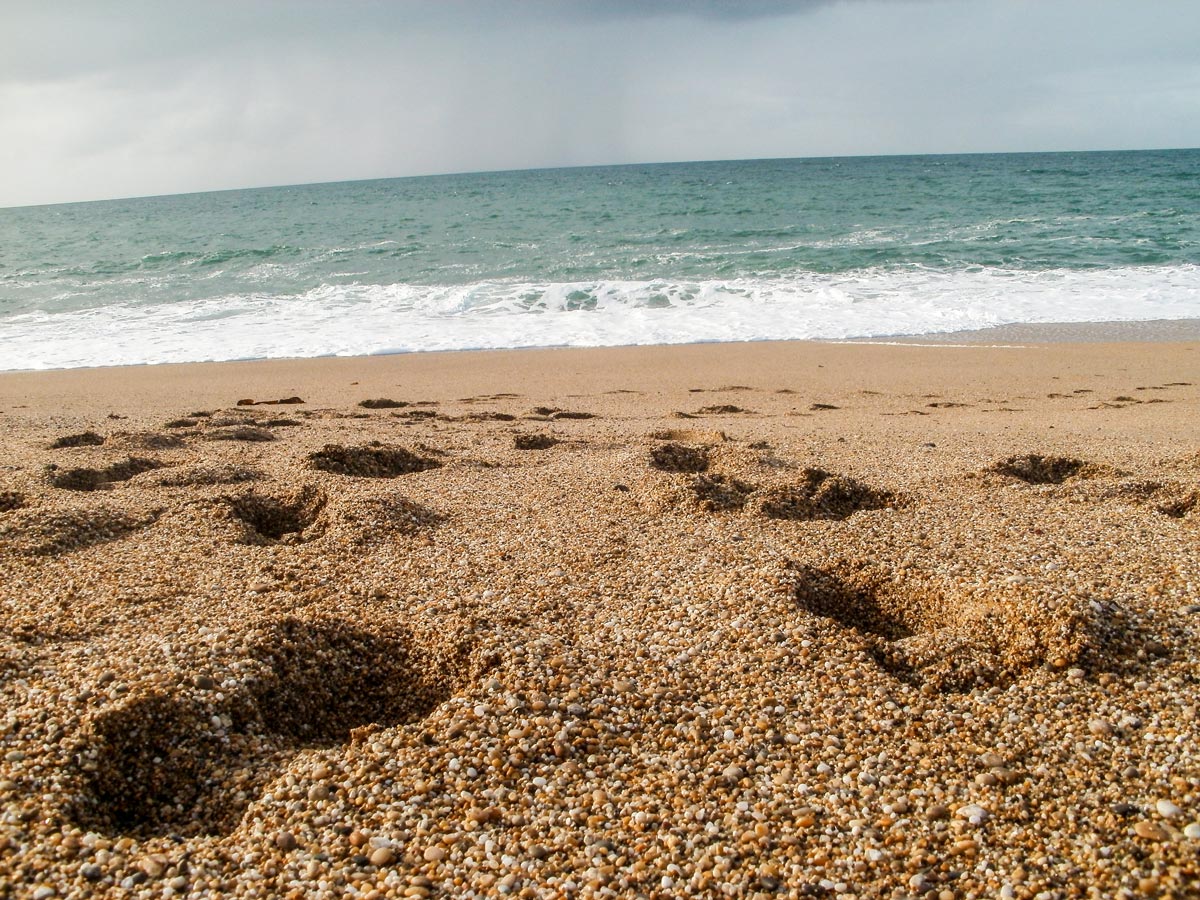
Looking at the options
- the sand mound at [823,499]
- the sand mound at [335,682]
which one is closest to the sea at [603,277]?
the sand mound at [823,499]

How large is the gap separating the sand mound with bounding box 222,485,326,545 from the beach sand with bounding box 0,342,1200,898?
2 centimetres

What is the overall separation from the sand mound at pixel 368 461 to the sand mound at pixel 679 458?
4.20ft

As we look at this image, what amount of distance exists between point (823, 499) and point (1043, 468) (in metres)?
1.40

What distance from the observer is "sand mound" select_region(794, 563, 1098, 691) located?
7.70 feet

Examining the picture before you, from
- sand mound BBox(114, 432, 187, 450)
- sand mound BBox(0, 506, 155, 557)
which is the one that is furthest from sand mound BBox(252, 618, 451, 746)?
sand mound BBox(114, 432, 187, 450)

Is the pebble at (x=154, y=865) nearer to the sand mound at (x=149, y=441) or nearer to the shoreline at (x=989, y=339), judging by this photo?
the sand mound at (x=149, y=441)

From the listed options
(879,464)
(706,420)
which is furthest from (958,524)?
(706,420)

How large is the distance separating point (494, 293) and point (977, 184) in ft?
102

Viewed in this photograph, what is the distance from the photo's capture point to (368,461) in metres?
4.48

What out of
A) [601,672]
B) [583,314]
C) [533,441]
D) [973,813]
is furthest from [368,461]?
[583,314]

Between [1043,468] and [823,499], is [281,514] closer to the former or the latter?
[823,499]

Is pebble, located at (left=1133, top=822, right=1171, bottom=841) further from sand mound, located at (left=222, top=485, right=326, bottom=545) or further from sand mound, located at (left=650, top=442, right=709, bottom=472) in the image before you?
sand mound, located at (left=222, top=485, right=326, bottom=545)

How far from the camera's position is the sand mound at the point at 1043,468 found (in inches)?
162

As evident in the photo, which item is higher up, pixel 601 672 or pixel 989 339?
pixel 989 339
